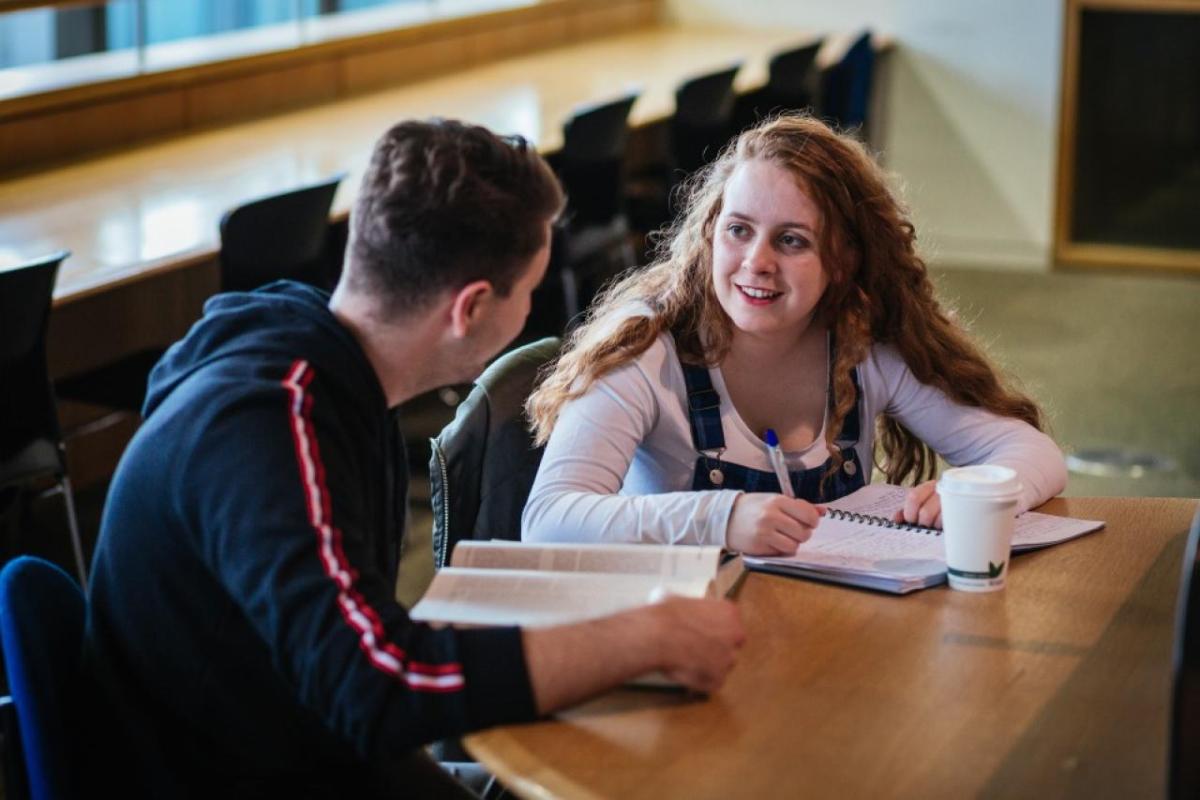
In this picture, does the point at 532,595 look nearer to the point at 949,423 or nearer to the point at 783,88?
the point at 949,423

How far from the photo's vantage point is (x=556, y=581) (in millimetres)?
1454

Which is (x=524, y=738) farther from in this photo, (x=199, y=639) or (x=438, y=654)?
(x=199, y=639)

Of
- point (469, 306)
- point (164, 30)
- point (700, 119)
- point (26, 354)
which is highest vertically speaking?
point (164, 30)

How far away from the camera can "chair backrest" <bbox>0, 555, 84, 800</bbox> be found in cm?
138

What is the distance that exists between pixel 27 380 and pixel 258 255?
58 cm

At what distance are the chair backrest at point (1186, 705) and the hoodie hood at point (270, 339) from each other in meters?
0.70

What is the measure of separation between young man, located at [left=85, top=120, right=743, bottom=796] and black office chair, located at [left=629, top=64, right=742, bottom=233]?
10.8 feet

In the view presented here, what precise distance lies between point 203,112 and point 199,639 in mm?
3509

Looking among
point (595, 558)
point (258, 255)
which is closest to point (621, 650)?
point (595, 558)

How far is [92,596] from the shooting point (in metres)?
1.41

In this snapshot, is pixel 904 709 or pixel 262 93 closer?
pixel 904 709

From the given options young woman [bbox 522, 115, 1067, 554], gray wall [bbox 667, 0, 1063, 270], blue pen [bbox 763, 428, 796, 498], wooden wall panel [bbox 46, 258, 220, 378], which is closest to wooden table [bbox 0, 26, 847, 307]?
wooden wall panel [bbox 46, 258, 220, 378]

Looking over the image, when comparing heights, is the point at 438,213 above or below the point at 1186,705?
above

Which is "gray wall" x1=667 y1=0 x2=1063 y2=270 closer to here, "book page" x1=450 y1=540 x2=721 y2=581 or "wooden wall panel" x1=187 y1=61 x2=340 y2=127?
"wooden wall panel" x1=187 y1=61 x2=340 y2=127
